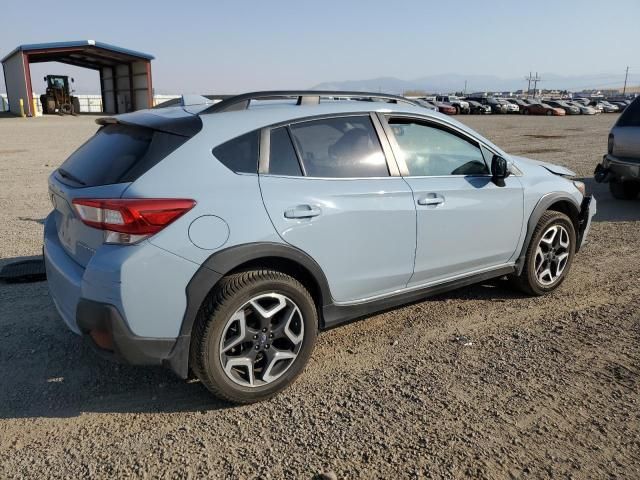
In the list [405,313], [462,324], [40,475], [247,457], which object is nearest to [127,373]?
[40,475]

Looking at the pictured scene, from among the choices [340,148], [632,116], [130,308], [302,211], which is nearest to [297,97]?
[340,148]

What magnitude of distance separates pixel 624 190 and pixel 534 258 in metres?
5.49

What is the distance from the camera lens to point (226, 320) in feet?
9.62

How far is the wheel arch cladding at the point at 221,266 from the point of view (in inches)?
112

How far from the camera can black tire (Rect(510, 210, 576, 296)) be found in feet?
14.8

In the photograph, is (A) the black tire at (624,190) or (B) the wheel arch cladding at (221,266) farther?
(A) the black tire at (624,190)

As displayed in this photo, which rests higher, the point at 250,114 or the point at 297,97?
the point at 297,97

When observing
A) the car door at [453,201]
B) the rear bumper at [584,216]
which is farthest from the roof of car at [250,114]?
the rear bumper at [584,216]

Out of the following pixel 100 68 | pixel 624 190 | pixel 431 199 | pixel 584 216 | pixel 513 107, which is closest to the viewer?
pixel 431 199

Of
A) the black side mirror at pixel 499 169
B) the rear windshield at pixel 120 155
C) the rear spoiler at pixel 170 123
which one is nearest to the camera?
the rear windshield at pixel 120 155

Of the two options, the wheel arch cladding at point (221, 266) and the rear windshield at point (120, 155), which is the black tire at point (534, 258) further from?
the rear windshield at point (120, 155)

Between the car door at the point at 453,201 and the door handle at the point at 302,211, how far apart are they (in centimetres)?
82

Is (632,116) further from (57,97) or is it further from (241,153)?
(57,97)

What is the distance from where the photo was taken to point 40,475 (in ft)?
8.42
